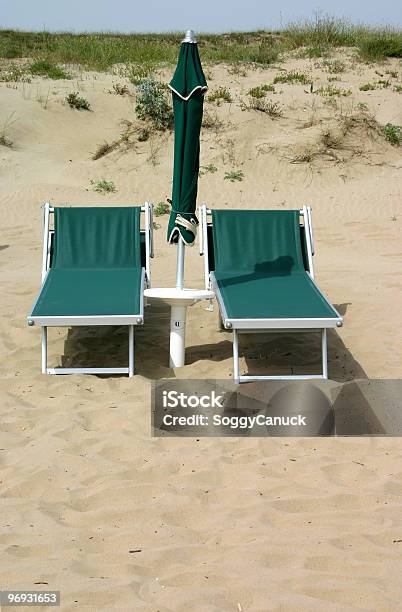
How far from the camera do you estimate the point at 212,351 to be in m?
6.77

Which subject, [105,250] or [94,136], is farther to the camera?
[94,136]

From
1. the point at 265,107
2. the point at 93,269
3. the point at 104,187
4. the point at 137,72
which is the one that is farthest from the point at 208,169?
the point at 93,269

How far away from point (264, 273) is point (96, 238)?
148 centimetres

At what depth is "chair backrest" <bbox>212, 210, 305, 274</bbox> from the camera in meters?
7.12

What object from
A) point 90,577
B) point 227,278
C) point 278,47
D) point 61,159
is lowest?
point 90,577

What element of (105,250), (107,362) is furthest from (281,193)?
(107,362)

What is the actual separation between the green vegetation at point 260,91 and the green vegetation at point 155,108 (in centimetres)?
183

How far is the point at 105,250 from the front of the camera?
7.28 metres

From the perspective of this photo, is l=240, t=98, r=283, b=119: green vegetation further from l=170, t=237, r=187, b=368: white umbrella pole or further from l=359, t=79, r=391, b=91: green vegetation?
l=170, t=237, r=187, b=368: white umbrella pole

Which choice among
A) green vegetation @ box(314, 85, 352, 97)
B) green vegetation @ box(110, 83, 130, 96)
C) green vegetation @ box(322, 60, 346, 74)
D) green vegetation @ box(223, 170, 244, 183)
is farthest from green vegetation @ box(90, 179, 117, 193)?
green vegetation @ box(322, 60, 346, 74)

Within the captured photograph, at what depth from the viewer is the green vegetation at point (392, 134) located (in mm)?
14789

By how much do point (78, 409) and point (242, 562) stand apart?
6.70 feet

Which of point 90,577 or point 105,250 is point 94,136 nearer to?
point 105,250

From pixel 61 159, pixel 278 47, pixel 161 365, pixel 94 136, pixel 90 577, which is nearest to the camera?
pixel 90 577
